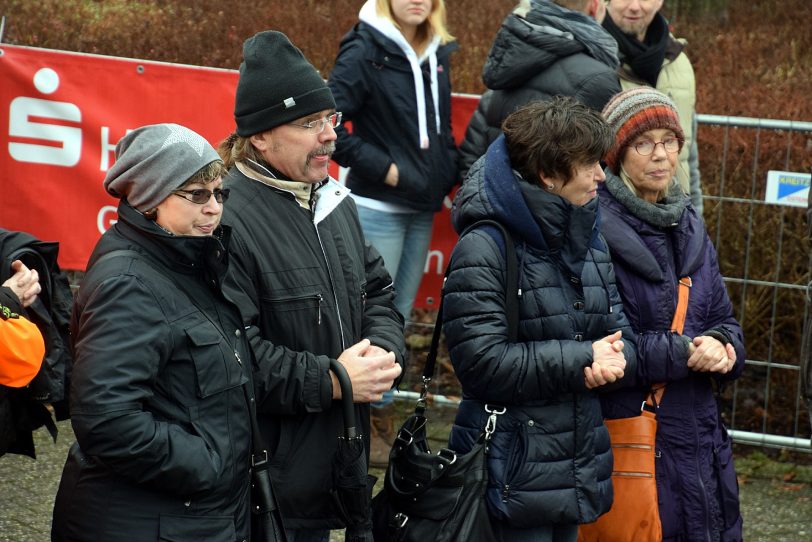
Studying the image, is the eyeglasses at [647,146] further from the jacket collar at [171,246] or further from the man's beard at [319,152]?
the jacket collar at [171,246]

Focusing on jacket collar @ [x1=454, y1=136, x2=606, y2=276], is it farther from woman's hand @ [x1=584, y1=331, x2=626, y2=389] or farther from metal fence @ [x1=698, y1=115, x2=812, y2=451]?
metal fence @ [x1=698, y1=115, x2=812, y2=451]

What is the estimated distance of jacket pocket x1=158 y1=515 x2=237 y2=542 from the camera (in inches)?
127

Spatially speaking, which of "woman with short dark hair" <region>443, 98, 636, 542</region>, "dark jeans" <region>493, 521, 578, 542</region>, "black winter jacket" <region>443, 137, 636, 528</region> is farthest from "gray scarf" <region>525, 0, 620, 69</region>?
"dark jeans" <region>493, 521, 578, 542</region>

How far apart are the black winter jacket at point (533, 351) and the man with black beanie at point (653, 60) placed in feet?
6.39

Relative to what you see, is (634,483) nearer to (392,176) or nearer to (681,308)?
(681,308)

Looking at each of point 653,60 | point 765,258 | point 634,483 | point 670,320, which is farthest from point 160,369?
point 765,258

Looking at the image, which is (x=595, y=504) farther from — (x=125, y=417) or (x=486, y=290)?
(x=125, y=417)

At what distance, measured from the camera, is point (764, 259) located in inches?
272

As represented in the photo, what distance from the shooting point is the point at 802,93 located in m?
9.37

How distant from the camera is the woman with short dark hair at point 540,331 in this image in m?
3.94

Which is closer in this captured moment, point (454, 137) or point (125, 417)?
point (125, 417)

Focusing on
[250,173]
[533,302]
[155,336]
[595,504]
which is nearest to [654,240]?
[533,302]

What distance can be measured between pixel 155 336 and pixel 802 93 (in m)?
7.32

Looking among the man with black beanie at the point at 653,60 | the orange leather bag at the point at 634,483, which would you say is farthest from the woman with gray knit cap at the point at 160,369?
the man with black beanie at the point at 653,60
